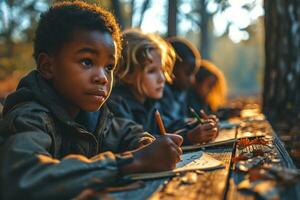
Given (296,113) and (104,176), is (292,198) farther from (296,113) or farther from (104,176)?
(296,113)

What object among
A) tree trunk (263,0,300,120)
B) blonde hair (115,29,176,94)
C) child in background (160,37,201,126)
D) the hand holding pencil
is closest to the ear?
the hand holding pencil

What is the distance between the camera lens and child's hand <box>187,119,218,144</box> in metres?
2.84

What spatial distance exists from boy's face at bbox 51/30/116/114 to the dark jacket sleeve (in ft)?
1.53

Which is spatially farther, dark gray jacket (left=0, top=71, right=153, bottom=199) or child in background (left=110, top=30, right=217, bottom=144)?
child in background (left=110, top=30, right=217, bottom=144)

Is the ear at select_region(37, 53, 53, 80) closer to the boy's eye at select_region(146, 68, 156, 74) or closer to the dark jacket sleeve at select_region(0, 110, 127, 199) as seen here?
the dark jacket sleeve at select_region(0, 110, 127, 199)

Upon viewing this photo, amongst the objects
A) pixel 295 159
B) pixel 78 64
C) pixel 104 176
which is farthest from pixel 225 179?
pixel 295 159

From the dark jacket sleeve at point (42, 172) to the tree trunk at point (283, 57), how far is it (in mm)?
3679

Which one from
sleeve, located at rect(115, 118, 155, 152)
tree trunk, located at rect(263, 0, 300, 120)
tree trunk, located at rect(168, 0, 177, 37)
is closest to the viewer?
sleeve, located at rect(115, 118, 155, 152)

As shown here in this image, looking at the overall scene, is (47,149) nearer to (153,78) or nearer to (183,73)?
(153,78)

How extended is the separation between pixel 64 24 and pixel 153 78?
5.06ft

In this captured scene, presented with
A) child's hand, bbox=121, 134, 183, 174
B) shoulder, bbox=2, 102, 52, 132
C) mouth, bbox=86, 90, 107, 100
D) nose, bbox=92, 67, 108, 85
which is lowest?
child's hand, bbox=121, 134, 183, 174

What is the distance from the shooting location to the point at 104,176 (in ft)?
5.03

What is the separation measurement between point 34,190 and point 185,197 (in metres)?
0.48

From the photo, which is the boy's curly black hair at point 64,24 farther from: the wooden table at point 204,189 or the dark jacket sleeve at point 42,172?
the wooden table at point 204,189
